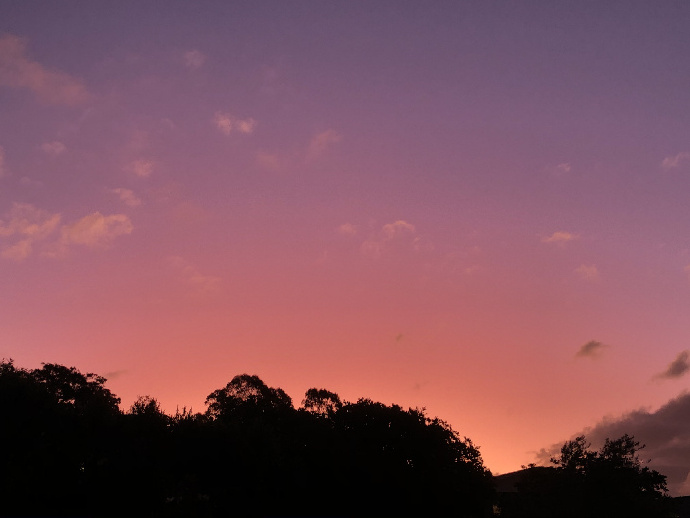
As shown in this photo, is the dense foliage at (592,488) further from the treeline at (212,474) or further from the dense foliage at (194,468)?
the dense foliage at (194,468)

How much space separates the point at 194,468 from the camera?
43812 mm

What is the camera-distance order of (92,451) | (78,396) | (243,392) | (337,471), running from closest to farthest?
(92,451), (337,471), (78,396), (243,392)

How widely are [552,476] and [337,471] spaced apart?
22.5 metres

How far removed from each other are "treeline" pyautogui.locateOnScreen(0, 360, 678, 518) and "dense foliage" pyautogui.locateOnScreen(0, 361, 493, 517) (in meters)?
0.09

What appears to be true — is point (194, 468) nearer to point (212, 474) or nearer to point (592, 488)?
point (212, 474)

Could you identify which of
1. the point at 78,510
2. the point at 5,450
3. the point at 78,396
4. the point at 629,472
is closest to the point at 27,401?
the point at 5,450

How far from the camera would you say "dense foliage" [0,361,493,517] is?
40.4 metres

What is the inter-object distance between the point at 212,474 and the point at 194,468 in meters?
1.47

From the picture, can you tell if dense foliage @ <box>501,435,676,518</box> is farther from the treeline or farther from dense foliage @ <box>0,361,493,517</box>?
dense foliage @ <box>0,361,493,517</box>

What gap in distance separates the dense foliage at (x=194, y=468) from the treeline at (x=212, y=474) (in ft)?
0.30

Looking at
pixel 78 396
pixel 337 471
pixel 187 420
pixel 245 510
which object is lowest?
pixel 245 510

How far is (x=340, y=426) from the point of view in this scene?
67562 millimetres

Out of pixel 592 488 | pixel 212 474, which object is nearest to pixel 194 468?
pixel 212 474

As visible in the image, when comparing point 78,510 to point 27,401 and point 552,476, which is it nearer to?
point 27,401
